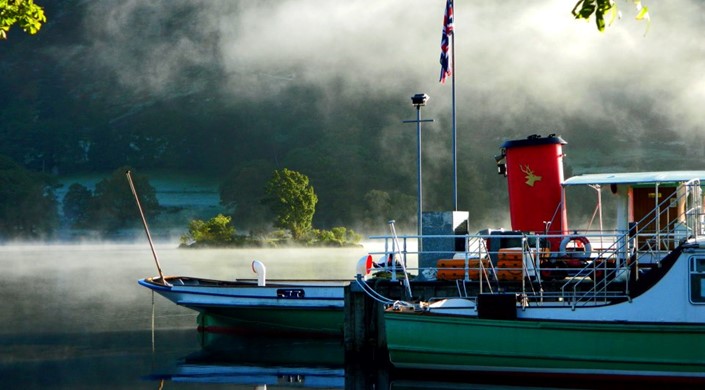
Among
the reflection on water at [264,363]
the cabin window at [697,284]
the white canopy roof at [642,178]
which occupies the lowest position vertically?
the reflection on water at [264,363]

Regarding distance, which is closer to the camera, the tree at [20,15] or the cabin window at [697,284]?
the tree at [20,15]

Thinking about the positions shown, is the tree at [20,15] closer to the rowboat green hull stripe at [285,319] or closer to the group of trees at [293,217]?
the rowboat green hull stripe at [285,319]

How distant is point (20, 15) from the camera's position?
21.4 meters

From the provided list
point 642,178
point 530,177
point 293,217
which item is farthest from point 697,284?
point 293,217

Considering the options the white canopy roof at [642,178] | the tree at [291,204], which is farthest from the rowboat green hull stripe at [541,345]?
the tree at [291,204]

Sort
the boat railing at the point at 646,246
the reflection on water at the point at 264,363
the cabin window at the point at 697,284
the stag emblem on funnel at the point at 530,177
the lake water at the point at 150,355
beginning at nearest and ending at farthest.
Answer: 1. the cabin window at the point at 697,284
2. the boat railing at the point at 646,246
3. the lake water at the point at 150,355
4. the reflection on water at the point at 264,363
5. the stag emblem on funnel at the point at 530,177

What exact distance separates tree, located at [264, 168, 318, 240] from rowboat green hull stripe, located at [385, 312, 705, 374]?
141048 millimetres

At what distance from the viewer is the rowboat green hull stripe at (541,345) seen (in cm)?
2495

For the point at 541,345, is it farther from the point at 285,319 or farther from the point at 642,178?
the point at 285,319

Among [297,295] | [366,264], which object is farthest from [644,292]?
[297,295]

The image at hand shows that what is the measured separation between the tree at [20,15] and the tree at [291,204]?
146 metres

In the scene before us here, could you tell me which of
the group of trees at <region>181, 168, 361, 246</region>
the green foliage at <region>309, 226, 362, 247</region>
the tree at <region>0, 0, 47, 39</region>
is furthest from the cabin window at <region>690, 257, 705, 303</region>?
the green foliage at <region>309, 226, 362, 247</region>

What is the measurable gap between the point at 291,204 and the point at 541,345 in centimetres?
14293

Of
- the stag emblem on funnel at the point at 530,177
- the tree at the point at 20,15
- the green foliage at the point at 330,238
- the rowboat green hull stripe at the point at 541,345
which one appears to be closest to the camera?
the tree at the point at 20,15
